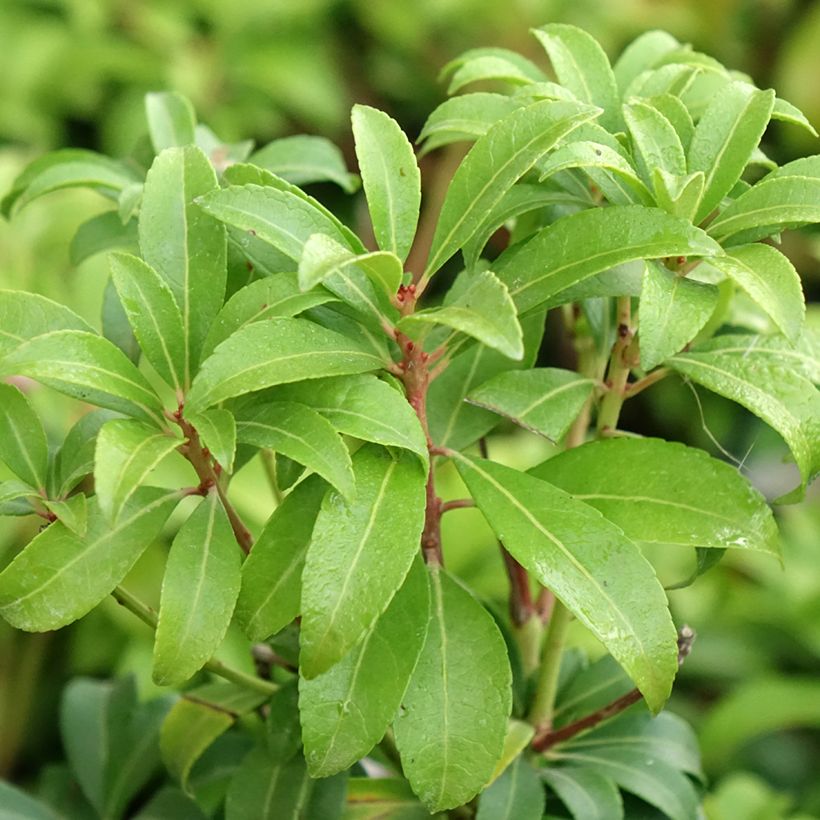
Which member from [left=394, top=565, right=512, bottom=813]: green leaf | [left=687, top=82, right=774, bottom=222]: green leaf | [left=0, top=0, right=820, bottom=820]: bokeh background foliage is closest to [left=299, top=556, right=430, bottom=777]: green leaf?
[left=394, top=565, right=512, bottom=813]: green leaf

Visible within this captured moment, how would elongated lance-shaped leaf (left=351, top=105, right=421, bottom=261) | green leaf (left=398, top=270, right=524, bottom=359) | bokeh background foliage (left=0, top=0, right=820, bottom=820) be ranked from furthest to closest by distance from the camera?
bokeh background foliage (left=0, top=0, right=820, bottom=820)
elongated lance-shaped leaf (left=351, top=105, right=421, bottom=261)
green leaf (left=398, top=270, right=524, bottom=359)

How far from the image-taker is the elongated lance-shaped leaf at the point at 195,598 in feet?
1.55

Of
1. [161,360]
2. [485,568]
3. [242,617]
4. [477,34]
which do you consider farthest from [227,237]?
[477,34]

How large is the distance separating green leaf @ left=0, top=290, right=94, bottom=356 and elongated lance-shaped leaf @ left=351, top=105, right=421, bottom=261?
0.15 meters

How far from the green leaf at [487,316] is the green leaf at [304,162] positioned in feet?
0.85

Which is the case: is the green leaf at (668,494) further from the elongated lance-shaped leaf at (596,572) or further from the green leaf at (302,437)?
the green leaf at (302,437)

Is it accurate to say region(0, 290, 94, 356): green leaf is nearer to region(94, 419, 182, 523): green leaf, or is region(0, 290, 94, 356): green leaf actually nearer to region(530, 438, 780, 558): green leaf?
region(94, 419, 182, 523): green leaf

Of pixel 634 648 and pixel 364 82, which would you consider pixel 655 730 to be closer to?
pixel 634 648

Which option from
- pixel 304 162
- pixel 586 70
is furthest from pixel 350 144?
pixel 586 70

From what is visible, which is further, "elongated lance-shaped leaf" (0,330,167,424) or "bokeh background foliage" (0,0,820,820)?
"bokeh background foliage" (0,0,820,820)

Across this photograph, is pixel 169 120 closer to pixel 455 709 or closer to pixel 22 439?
pixel 22 439

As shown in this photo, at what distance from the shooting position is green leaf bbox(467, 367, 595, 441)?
570 mm

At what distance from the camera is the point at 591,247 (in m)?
0.48

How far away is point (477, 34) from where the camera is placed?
264 cm
